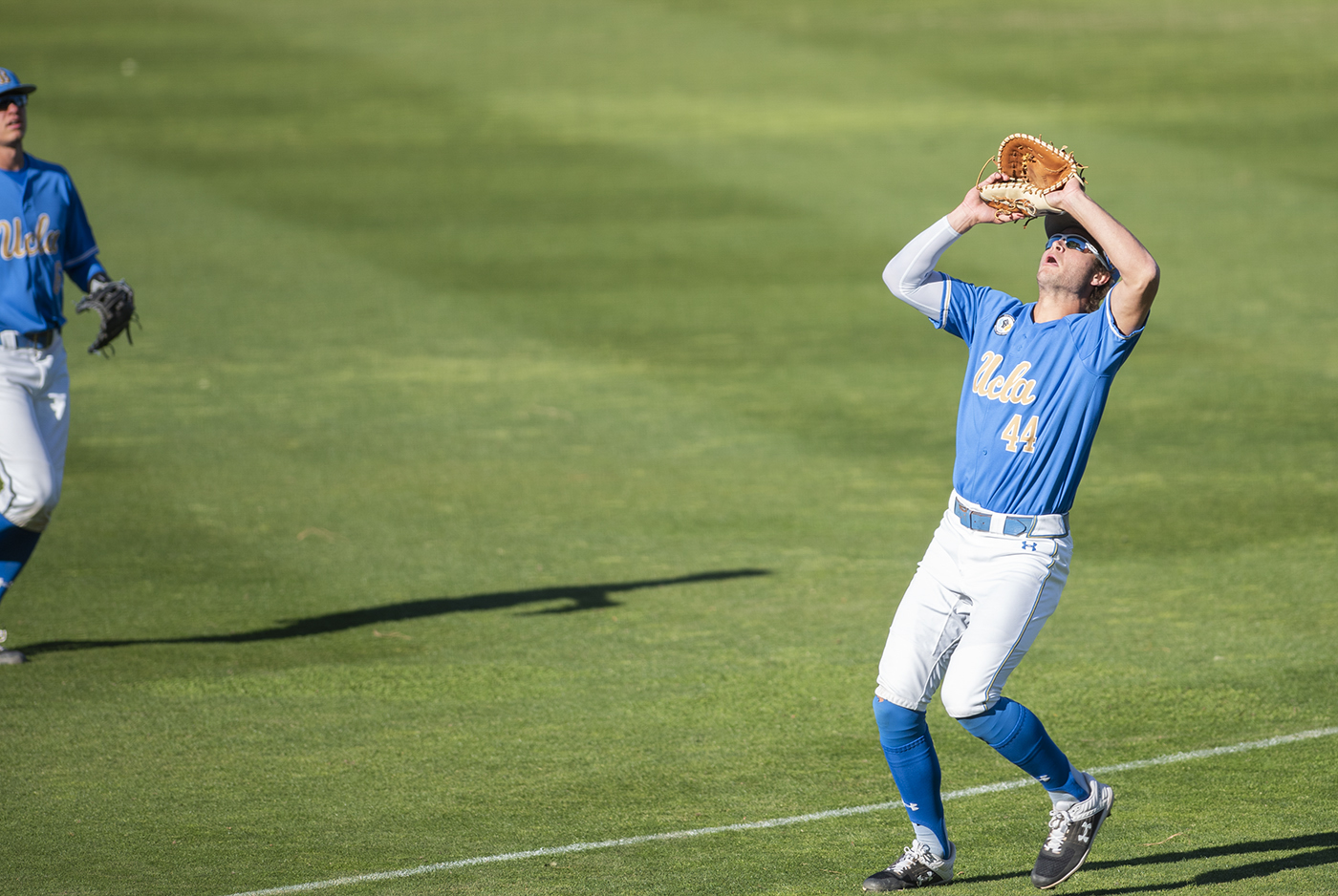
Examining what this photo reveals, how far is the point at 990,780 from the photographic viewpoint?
6953mm

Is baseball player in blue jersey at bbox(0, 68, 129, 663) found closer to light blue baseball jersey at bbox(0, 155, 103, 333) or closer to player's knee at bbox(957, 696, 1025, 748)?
light blue baseball jersey at bbox(0, 155, 103, 333)

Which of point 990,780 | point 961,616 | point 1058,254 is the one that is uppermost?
point 1058,254

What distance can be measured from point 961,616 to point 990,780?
4.56 ft

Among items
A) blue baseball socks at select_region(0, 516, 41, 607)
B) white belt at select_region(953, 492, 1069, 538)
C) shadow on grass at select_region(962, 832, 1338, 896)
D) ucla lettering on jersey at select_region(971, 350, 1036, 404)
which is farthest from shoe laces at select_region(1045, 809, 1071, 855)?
blue baseball socks at select_region(0, 516, 41, 607)

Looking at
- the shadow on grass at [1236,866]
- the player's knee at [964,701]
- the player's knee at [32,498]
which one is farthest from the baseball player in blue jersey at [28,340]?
the shadow on grass at [1236,866]

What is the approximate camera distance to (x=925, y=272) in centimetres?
616

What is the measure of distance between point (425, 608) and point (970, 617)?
4056mm

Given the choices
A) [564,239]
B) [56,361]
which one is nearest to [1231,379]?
[564,239]

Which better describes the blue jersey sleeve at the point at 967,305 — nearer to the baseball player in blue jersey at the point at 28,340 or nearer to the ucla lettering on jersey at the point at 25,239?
the baseball player in blue jersey at the point at 28,340

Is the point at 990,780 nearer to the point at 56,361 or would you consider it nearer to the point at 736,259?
the point at 56,361

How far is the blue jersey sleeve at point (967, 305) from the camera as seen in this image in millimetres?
6082

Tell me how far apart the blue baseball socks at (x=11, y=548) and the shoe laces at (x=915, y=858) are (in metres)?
4.58

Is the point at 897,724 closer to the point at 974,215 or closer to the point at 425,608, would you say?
the point at 974,215

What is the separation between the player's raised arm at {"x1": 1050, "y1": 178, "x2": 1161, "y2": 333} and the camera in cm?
546
